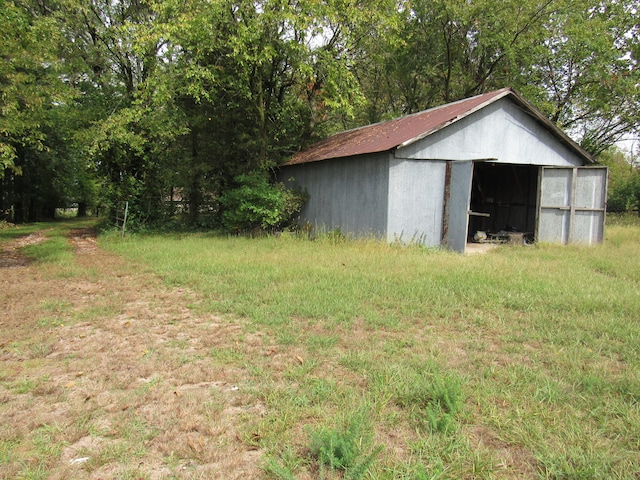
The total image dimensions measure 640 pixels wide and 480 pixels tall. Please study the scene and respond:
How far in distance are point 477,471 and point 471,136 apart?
1105 cm

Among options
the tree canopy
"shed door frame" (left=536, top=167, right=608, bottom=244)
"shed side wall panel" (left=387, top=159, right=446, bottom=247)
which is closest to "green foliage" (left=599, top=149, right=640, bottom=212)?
the tree canopy

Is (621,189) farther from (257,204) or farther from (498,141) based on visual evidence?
(257,204)

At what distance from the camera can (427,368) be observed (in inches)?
145

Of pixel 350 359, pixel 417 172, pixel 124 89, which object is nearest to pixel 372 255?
pixel 417 172

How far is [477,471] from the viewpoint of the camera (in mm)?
2391

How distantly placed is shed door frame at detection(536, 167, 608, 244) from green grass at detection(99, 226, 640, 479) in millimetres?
4677

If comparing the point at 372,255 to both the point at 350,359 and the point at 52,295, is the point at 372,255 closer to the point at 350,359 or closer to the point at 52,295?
the point at 350,359

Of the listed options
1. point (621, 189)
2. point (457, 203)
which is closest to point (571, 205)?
point (457, 203)

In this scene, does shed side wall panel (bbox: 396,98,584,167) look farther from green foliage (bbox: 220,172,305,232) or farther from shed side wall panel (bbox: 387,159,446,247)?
green foliage (bbox: 220,172,305,232)

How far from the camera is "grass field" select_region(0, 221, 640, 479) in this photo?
8.21ft

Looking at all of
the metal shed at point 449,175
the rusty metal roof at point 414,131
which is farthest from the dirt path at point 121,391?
the rusty metal roof at point 414,131

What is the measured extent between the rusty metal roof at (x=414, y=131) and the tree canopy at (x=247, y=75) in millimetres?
1365

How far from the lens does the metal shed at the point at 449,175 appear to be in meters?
11.2

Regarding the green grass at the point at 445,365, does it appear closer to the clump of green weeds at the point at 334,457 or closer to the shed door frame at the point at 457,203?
the clump of green weeds at the point at 334,457
